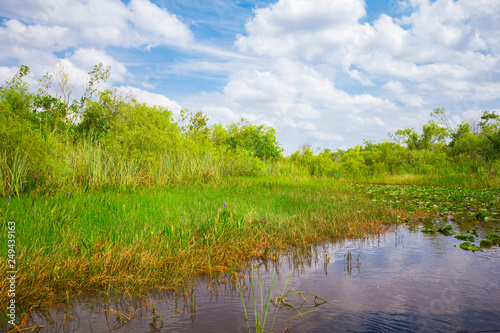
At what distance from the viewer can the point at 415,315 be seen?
3354 mm

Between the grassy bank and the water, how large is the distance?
0.36m

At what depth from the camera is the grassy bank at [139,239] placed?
11.9ft

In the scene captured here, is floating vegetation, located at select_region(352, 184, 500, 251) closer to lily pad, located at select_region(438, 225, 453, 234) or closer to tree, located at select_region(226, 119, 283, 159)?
lily pad, located at select_region(438, 225, 453, 234)

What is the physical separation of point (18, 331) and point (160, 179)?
27.6 ft

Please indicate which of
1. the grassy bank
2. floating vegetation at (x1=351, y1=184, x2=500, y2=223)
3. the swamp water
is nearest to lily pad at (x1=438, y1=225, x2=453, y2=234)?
the swamp water

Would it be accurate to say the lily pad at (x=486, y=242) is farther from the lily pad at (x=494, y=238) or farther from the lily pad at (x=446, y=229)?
the lily pad at (x=446, y=229)

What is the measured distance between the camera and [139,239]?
4.63 meters

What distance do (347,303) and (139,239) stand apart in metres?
3.02

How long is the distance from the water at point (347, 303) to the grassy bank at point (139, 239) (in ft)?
1.17

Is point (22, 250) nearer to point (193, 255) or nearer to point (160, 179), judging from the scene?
point (193, 255)

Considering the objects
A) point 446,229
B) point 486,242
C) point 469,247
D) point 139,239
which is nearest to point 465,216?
point 446,229

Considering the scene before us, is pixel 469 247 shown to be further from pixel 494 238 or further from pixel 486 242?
pixel 494 238

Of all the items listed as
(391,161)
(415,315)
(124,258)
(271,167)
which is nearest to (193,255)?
(124,258)

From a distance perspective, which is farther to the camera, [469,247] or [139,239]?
[469,247]
